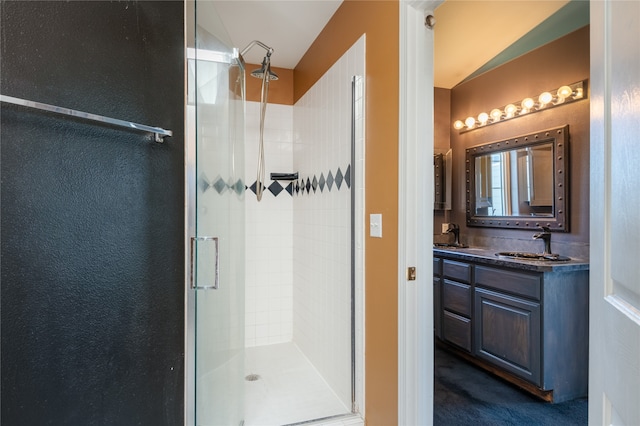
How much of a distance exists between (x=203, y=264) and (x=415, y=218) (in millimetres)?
885

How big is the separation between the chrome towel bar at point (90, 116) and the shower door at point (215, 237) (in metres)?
0.11

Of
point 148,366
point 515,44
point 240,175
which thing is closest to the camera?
point 148,366

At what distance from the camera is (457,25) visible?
2535 mm

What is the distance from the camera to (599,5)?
651 mm

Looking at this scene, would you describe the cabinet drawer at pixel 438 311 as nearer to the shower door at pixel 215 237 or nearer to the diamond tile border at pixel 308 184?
the diamond tile border at pixel 308 184

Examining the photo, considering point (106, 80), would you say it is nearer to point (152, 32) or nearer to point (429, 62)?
point (152, 32)

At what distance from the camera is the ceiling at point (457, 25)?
7.35 feet

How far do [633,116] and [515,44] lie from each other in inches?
108

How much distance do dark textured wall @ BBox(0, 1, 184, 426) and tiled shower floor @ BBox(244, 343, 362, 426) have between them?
0.93 meters

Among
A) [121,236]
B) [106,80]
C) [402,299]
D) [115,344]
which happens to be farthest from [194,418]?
[106,80]

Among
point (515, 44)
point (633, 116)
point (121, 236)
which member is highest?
point (515, 44)

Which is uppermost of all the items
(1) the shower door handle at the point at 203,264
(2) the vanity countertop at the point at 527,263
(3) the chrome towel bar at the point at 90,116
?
(3) the chrome towel bar at the point at 90,116

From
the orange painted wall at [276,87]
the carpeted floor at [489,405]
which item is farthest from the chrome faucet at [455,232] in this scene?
the orange painted wall at [276,87]

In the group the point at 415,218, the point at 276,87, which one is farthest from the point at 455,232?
the point at 276,87
